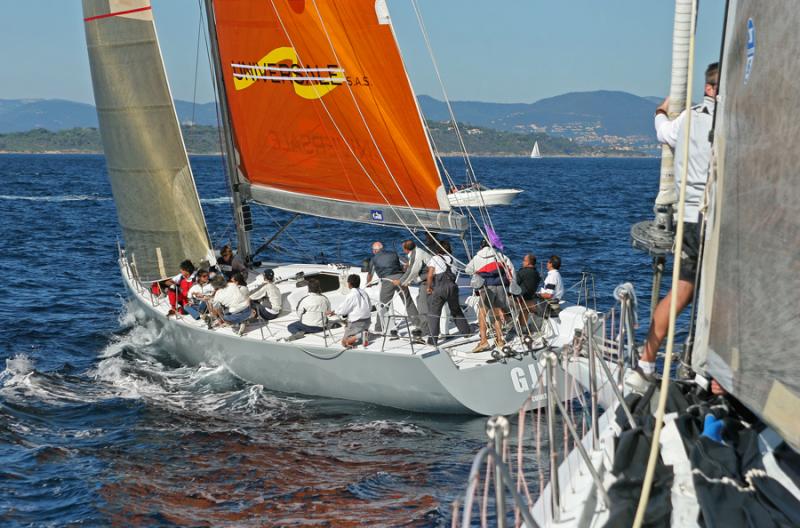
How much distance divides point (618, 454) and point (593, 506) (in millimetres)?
299

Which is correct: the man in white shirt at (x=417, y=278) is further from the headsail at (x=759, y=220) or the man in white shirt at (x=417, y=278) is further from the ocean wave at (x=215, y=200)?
the ocean wave at (x=215, y=200)

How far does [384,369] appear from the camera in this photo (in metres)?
11.1

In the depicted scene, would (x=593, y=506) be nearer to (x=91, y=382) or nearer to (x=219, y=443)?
(x=219, y=443)

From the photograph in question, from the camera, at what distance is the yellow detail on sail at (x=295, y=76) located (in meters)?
12.8

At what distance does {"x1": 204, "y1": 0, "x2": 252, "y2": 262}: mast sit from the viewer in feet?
45.9

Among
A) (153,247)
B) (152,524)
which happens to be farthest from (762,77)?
(153,247)

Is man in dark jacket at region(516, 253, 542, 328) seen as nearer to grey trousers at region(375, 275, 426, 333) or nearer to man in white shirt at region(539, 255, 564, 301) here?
man in white shirt at region(539, 255, 564, 301)

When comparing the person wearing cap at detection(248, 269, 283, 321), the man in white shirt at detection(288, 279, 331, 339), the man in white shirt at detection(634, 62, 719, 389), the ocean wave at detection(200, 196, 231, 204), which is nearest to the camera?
the man in white shirt at detection(634, 62, 719, 389)

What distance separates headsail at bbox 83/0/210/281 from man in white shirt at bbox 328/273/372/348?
503cm

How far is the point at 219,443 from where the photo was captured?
1068 centimetres

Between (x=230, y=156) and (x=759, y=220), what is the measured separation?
11719mm

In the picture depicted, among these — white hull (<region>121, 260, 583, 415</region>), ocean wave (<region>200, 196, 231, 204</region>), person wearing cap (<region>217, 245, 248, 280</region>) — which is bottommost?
ocean wave (<region>200, 196, 231, 204</region>)

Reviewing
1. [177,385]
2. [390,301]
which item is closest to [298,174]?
[390,301]

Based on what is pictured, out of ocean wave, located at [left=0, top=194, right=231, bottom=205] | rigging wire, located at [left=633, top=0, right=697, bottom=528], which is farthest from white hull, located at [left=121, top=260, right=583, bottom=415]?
ocean wave, located at [left=0, top=194, right=231, bottom=205]
